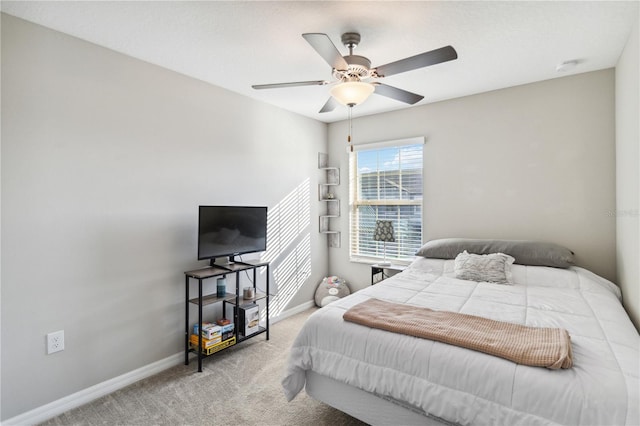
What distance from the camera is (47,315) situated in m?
2.21

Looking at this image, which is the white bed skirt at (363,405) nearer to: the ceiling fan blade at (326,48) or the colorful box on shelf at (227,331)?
the colorful box on shelf at (227,331)

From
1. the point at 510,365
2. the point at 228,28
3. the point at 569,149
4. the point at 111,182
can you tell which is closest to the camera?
the point at 510,365

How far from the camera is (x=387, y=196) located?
434 centimetres

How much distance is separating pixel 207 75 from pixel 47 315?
2.26 m

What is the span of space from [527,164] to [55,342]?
429cm

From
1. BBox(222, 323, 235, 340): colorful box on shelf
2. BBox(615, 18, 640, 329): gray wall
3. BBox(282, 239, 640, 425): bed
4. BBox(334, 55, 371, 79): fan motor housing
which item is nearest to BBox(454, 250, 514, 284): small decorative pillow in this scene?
BBox(282, 239, 640, 425): bed

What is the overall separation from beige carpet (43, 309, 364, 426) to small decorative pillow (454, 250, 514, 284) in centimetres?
159

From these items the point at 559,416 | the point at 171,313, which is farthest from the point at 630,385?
the point at 171,313

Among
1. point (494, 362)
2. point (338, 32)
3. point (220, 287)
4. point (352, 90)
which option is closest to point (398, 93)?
point (352, 90)

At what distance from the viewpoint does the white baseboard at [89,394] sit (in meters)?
2.11

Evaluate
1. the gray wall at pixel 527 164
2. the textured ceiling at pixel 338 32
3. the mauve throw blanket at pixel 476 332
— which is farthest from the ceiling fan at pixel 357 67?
the gray wall at pixel 527 164

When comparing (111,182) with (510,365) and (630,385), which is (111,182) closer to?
(510,365)

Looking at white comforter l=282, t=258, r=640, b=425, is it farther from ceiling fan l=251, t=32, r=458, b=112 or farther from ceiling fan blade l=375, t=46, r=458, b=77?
ceiling fan blade l=375, t=46, r=458, b=77

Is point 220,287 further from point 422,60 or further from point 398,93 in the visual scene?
point 422,60
